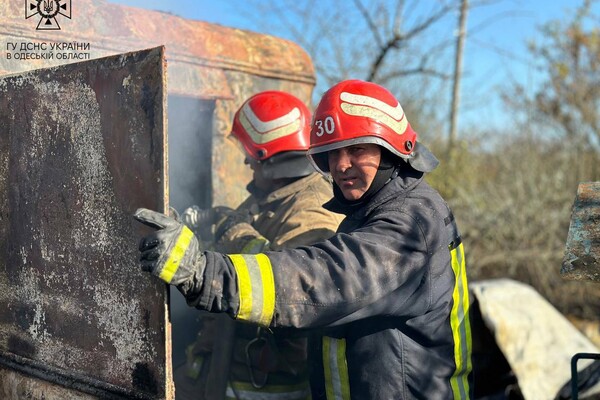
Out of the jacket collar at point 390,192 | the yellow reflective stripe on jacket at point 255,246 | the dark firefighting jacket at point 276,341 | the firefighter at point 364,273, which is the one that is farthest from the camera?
the dark firefighting jacket at point 276,341

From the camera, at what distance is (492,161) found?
35.9 ft

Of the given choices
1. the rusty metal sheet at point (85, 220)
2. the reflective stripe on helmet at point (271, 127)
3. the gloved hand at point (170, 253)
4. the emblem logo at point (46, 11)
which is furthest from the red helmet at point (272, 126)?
the gloved hand at point (170, 253)

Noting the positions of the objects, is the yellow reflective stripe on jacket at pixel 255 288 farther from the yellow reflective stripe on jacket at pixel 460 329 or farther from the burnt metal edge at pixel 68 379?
the yellow reflective stripe on jacket at pixel 460 329

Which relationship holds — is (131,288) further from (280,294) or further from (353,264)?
(353,264)

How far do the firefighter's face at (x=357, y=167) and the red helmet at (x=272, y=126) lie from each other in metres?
0.77

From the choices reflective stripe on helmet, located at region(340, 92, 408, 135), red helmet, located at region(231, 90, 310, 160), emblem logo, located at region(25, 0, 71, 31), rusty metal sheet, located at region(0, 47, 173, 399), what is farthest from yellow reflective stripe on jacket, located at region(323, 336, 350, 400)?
emblem logo, located at region(25, 0, 71, 31)

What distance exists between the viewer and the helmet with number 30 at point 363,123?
2.42 meters

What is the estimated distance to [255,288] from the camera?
1.94 meters

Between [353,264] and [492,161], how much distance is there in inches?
373

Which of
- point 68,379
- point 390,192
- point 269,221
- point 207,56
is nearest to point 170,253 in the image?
point 68,379

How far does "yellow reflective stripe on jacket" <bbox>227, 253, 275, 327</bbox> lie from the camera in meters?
1.92

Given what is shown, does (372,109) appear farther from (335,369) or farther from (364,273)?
(335,369)

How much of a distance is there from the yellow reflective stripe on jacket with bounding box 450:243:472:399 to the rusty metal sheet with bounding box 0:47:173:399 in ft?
3.65

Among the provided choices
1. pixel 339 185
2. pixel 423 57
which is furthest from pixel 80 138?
pixel 423 57
